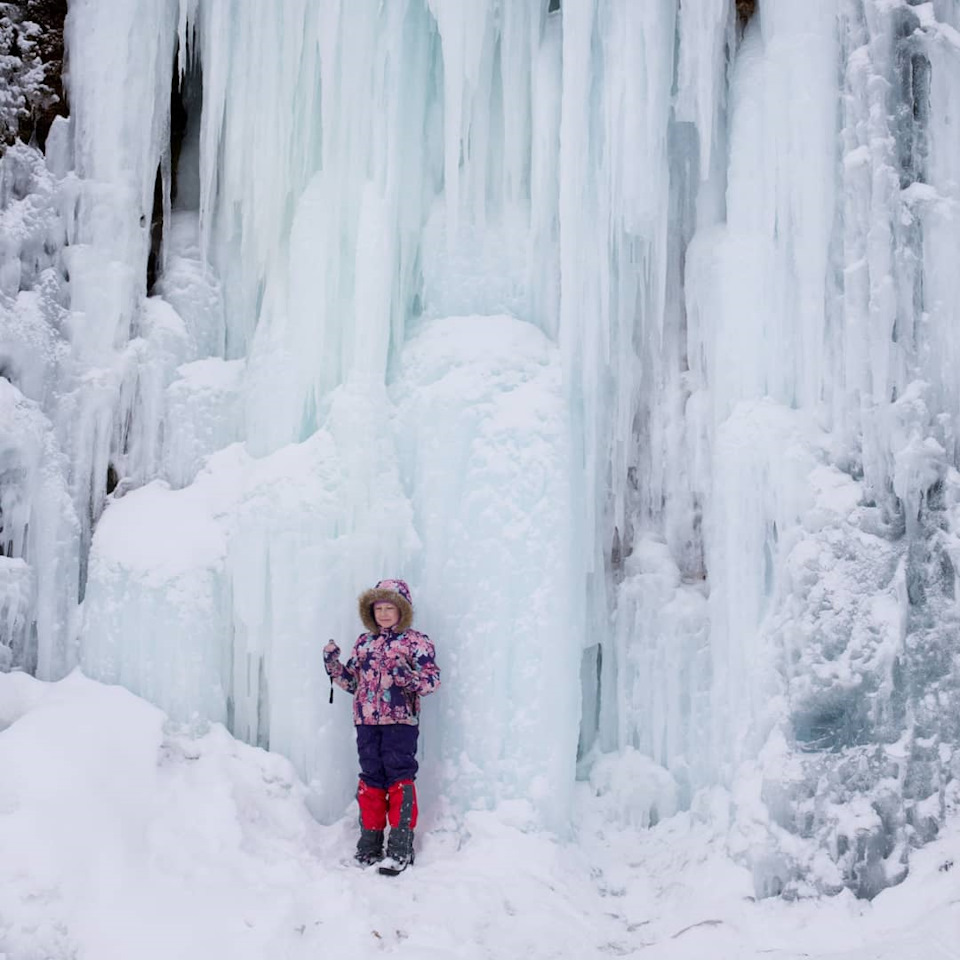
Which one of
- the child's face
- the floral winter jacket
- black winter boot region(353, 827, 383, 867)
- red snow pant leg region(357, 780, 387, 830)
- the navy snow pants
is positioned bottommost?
black winter boot region(353, 827, 383, 867)

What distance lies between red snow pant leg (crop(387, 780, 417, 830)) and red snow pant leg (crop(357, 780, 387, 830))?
6cm

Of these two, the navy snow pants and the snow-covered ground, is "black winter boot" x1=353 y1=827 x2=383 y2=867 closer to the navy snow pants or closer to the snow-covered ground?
the snow-covered ground

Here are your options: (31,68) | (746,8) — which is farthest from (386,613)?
(746,8)

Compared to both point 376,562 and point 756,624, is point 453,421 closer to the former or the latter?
point 376,562

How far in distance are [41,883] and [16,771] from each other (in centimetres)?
61

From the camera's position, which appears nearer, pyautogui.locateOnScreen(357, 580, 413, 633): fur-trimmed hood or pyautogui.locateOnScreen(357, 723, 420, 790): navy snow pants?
pyautogui.locateOnScreen(357, 723, 420, 790): navy snow pants

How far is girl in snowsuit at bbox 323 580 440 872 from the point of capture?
515 centimetres

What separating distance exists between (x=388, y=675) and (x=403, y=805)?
2.00 feet

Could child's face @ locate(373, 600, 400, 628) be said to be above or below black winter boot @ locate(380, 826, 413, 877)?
above

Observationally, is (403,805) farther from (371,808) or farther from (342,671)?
(342,671)

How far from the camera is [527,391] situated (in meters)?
5.96

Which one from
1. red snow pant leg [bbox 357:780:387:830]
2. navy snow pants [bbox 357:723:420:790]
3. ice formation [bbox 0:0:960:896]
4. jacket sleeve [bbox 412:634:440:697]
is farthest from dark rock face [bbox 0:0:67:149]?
red snow pant leg [bbox 357:780:387:830]

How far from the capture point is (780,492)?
214 inches

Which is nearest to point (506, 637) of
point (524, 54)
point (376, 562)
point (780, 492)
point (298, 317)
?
point (376, 562)
